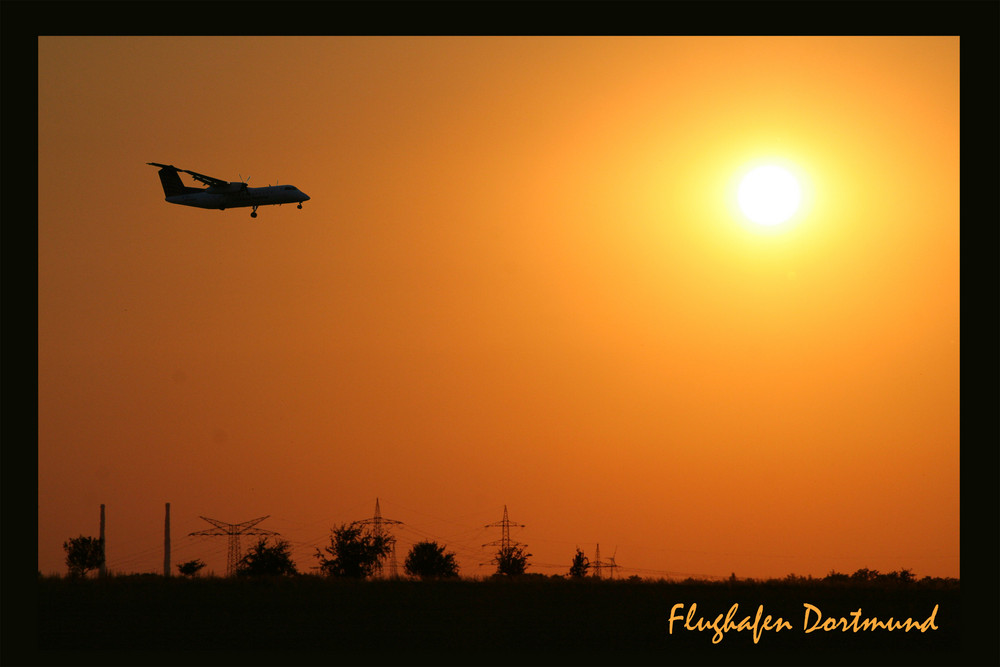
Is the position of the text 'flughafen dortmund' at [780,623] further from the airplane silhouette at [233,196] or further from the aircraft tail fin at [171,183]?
the aircraft tail fin at [171,183]

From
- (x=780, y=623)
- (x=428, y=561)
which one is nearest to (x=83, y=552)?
(x=428, y=561)

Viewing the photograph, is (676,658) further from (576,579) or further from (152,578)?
(152,578)

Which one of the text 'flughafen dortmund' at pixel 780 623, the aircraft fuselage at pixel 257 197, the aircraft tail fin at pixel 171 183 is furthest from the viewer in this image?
the aircraft tail fin at pixel 171 183

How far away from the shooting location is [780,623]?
46594mm

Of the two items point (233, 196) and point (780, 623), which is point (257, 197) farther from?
point (780, 623)

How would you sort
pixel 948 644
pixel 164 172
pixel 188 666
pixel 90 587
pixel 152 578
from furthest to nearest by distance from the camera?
pixel 164 172
pixel 152 578
pixel 90 587
pixel 948 644
pixel 188 666

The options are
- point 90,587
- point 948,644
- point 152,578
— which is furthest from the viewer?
point 152,578

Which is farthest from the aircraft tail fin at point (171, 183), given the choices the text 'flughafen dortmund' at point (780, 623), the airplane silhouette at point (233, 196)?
the text 'flughafen dortmund' at point (780, 623)

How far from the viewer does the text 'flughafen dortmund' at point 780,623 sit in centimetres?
4547

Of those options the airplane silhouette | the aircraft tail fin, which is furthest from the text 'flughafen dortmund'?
the aircraft tail fin

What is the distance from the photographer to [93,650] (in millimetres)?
40188

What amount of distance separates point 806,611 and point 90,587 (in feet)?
94.1
